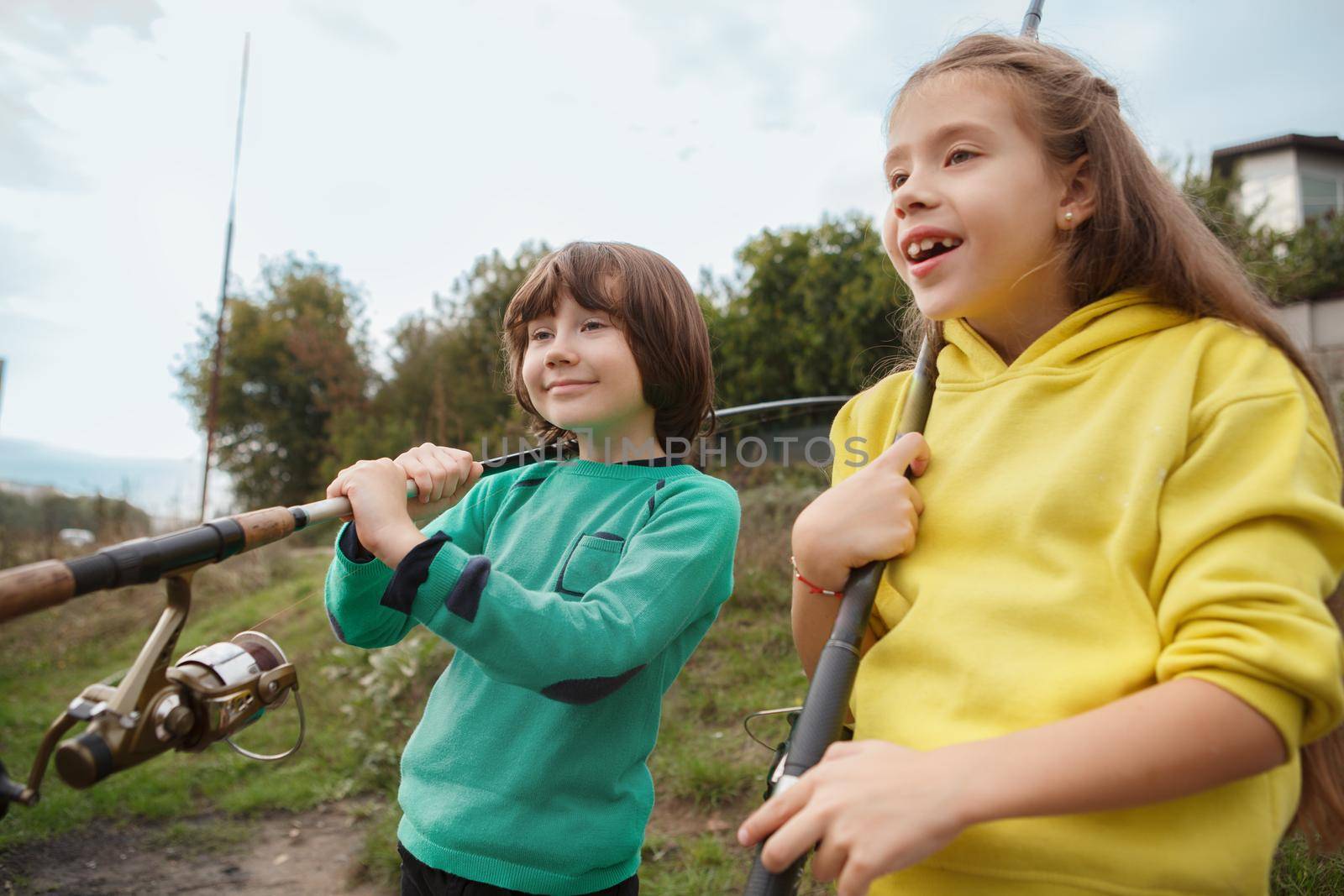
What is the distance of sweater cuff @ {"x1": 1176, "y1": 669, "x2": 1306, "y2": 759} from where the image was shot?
985 mm

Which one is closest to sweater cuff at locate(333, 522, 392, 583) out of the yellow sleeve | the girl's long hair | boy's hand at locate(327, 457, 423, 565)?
boy's hand at locate(327, 457, 423, 565)

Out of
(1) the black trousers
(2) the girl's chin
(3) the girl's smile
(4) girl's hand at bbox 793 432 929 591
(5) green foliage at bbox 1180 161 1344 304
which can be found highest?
(5) green foliage at bbox 1180 161 1344 304

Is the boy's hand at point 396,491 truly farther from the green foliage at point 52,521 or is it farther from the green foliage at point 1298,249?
the green foliage at point 52,521

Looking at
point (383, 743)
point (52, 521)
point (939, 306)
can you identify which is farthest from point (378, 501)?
point (52, 521)

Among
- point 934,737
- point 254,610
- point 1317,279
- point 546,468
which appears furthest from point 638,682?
point 1317,279

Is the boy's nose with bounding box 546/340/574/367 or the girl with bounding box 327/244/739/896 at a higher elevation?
the boy's nose with bounding box 546/340/574/367

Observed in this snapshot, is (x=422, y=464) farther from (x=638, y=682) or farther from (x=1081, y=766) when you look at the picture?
(x=1081, y=766)

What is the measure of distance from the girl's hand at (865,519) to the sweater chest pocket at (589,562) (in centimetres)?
53

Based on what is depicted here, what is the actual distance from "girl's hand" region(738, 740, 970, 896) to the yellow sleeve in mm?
283

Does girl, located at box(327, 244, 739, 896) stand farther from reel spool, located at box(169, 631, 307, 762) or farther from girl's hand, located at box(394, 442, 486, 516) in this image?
reel spool, located at box(169, 631, 307, 762)

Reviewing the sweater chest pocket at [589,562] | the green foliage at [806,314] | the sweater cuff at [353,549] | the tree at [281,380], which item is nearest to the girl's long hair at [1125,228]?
the sweater chest pocket at [589,562]

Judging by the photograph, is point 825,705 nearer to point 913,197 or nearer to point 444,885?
point 913,197

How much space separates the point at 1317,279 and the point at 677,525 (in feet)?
40.6

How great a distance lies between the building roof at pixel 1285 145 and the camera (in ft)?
59.9
